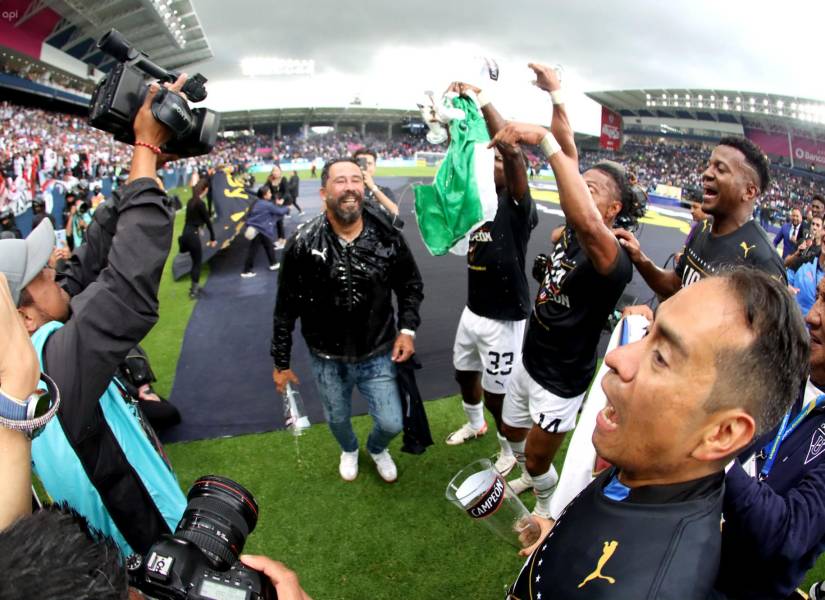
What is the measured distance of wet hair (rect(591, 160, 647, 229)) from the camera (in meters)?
2.56

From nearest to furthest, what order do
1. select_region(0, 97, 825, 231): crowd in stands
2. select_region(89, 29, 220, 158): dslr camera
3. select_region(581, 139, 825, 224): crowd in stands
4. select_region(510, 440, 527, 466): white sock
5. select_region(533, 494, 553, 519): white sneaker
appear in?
select_region(89, 29, 220, 158): dslr camera, select_region(533, 494, 553, 519): white sneaker, select_region(510, 440, 527, 466): white sock, select_region(0, 97, 825, 231): crowd in stands, select_region(581, 139, 825, 224): crowd in stands

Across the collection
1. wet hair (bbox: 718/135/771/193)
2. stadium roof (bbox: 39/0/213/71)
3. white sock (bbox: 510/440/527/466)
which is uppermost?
stadium roof (bbox: 39/0/213/71)

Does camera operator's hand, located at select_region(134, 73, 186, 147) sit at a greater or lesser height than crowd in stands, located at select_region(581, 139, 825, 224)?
greater

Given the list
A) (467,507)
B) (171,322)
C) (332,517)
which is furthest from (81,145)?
(467,507)

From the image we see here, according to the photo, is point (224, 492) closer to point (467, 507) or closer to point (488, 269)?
point (467, 507)

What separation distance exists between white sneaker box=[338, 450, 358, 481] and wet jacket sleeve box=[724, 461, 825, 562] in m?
2.68

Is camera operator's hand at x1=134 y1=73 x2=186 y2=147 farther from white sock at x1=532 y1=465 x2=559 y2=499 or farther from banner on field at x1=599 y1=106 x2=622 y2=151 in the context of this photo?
banner on field at x1=599 y1=106 x2=622 y2=151

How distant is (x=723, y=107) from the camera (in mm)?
32969

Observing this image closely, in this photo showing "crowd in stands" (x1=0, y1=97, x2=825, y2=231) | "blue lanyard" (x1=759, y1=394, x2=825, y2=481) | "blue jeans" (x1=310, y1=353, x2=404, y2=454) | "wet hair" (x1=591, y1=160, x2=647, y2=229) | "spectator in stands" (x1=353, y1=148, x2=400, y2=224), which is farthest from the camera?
"crowd in stands" (x1=0, y1=97, x2=825, y2=231)

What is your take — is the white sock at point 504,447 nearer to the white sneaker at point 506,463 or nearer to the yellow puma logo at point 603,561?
the white sneaker at point 506,463

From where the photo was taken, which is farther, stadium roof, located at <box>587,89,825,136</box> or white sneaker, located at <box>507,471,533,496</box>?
stadium roof, located at <box>587,89,825,136</box>

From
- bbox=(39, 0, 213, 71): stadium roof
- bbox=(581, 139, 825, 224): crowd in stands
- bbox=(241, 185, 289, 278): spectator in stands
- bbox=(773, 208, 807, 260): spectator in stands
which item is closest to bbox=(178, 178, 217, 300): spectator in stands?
bbox=(241, 185, 289, 278): spectator in stands

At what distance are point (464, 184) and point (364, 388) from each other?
1.49 m

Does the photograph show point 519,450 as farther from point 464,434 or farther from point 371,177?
point 371,177
